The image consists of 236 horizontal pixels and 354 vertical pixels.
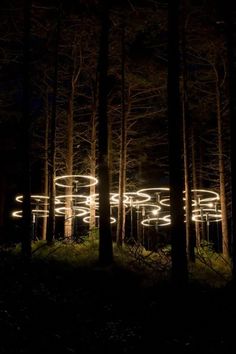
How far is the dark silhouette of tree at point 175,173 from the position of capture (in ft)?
33.4

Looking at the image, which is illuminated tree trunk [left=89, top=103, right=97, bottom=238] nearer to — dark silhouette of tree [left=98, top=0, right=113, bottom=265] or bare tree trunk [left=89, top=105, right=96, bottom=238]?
bare tree trunk [left=89, top=105, right=96, bottom=238]

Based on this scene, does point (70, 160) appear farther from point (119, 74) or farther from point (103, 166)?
point (103, 166)

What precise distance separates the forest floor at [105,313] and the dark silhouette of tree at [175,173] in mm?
611

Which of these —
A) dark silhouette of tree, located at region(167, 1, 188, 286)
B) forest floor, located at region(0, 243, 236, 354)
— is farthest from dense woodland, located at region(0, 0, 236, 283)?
forest floor, located at region(0, 243, 236, 354)

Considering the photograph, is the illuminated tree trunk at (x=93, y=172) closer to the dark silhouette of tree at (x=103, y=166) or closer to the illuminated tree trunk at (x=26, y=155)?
the dark silhouette of tree at (x=103, y=166)

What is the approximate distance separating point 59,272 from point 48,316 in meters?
4.06

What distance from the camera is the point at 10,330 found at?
6.32m

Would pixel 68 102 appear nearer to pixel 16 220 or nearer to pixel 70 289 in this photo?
pixel 70 289

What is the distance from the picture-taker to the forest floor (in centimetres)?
677

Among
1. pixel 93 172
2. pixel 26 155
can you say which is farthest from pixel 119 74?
pixel 26 155

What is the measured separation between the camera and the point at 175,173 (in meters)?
10.4

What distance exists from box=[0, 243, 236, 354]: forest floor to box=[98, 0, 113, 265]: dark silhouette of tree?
991 millimetres

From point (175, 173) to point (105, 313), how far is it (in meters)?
3.83

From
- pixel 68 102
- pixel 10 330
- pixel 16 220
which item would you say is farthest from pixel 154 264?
pixel 16 220
